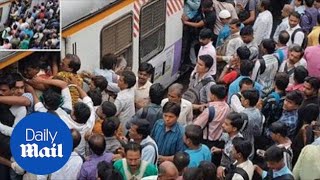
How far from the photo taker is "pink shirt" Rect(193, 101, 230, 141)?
25.0ft

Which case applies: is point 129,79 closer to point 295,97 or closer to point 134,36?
point 134,36

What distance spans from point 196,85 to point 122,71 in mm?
806

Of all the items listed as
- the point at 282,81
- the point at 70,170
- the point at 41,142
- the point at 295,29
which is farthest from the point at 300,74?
the point at 41,142

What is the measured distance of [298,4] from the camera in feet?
37.1

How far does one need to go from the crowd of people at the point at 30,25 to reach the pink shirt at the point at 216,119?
1.56 m

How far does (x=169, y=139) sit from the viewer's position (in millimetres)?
7270

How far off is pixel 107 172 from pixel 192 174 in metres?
0.67

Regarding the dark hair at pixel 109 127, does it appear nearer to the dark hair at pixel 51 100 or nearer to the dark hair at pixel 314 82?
the dark hair at pixel 51 100

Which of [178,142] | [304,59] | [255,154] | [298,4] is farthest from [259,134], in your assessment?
[298,4]

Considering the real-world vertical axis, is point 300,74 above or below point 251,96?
below

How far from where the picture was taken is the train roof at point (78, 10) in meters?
7.72

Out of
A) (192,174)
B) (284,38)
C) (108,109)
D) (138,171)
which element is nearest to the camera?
(192,174)

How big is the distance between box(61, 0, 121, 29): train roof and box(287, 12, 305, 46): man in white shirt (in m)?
2.77

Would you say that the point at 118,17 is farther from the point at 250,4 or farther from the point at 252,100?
the point at 250,4
